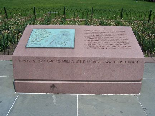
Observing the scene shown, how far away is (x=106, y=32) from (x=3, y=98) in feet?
10.1

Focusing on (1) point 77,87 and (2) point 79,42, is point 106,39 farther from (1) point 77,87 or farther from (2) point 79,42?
(1) point 77,87

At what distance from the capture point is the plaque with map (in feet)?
18.3

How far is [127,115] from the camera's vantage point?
5082mm

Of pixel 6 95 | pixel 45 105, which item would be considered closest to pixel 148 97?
pixel 45 105

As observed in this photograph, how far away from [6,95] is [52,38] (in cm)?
183

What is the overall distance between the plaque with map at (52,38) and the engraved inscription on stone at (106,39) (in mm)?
426

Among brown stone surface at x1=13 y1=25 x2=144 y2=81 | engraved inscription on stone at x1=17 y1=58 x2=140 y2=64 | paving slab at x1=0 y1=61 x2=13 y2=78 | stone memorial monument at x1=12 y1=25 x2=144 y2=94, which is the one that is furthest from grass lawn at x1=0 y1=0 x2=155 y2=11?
engraved inscription on stone at x1=17 y1=58 x2=140 y2=64

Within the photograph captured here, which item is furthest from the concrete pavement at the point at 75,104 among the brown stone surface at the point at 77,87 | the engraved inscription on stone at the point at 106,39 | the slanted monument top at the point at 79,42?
the engraved inscription on stone at the point at 106,39

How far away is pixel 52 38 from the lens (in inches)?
229

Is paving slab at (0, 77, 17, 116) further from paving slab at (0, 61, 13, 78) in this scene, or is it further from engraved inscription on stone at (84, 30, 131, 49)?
engraved inscription on stone at (84, 30, 131, 49)

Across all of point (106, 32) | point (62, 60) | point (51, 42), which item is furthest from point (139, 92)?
point (51, 42)

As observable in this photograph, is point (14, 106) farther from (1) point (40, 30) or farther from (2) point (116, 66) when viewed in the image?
(2) point (116, 66)

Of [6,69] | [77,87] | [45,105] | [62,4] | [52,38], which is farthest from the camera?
[62,4]

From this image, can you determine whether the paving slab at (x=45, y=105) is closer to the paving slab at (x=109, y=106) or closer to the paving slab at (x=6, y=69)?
the paving slab at (x=109, y=106)
